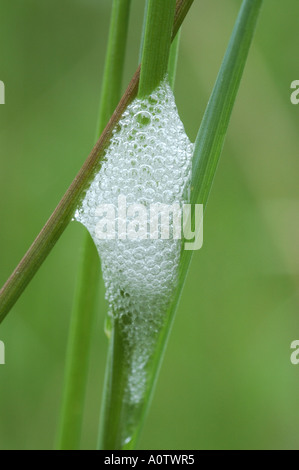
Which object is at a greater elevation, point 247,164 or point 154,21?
point 247,164

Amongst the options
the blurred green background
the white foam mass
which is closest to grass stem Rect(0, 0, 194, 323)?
the white foam mass

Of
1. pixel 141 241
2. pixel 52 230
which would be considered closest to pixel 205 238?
pixel 141 241

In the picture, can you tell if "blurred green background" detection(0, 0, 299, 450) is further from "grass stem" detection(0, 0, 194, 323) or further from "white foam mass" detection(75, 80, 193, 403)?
"grass stem" detection(0, 0, 194, 323)

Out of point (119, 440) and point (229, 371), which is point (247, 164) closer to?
point (229, 371)

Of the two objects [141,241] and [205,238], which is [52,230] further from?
[205,238]

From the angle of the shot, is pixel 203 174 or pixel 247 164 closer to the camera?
pixel 203 174

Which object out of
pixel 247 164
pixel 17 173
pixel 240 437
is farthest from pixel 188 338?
pixel 17 173

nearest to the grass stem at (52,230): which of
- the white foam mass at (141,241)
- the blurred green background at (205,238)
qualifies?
the white foam mass at (141,241)
